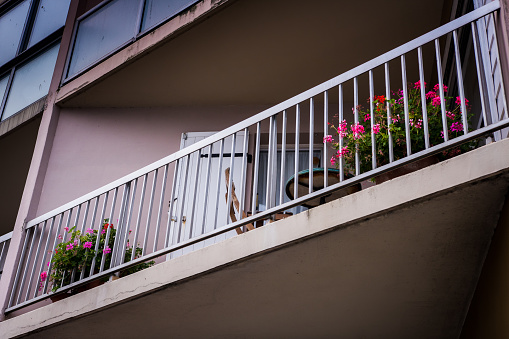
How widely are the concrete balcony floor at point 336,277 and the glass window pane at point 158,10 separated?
375cm

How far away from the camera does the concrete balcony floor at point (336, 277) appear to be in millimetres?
3967

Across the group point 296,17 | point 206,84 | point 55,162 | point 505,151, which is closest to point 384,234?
point 505,151

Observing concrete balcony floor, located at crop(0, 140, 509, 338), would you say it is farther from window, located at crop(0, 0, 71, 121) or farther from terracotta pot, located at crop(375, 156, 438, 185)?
window, located at crop(0, 0, 71, 121)

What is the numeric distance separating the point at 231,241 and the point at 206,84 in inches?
143

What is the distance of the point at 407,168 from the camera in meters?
4.38

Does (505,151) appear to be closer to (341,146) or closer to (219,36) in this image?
(341,146)

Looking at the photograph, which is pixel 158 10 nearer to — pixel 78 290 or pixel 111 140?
pixel 111 140

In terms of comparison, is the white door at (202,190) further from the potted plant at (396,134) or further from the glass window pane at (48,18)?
the glass window pane at (48,18)

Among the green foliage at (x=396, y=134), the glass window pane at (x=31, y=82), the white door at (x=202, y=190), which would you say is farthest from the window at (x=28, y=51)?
the green foliage at (x=396, y=134)

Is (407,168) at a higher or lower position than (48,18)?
lower

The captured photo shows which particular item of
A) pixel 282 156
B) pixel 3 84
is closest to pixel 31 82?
pixel 3 84

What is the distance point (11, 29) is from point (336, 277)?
791 centimetres

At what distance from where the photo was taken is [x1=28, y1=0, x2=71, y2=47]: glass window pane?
9.45 meters

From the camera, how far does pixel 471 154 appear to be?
12.5 ft
